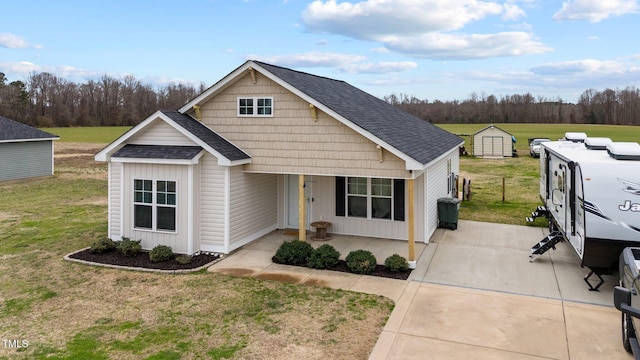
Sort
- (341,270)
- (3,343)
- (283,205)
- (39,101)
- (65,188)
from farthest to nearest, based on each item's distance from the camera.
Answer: (39,101) → (65,188) → (283,205) → (341,270) → (3,343)

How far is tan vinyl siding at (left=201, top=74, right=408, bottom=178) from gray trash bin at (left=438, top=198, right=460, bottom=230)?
14.2ft

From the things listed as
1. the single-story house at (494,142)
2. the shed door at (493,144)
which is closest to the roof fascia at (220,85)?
the single-story house at (494,142)

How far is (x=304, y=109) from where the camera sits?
37.7 feet

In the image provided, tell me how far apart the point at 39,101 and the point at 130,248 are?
10241 centimetres

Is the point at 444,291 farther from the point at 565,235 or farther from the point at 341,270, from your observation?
the point at 565,235

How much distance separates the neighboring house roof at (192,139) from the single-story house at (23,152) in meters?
18.0

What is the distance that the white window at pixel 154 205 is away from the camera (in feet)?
37.1

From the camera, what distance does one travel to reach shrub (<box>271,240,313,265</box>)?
10.8 m

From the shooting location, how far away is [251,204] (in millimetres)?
12688

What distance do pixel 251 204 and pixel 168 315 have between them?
5.16 m

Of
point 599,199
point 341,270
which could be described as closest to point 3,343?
point 341,270

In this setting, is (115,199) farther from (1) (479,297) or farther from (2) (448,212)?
(2) (448,212)

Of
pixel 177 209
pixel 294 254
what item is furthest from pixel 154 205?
pixel 294 254

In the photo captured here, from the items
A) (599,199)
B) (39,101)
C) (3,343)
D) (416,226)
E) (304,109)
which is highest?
(39,101)
